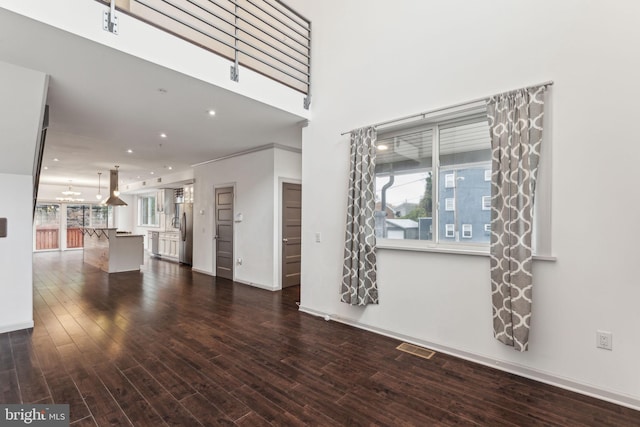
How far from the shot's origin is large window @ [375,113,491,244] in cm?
288

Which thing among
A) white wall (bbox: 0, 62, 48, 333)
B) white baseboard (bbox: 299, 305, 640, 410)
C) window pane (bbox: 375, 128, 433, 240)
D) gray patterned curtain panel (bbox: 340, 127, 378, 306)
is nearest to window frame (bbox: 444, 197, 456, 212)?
window pane (bbox: 375, 128, 433, 240)

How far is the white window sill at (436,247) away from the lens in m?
2.72

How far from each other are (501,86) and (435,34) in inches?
35.7

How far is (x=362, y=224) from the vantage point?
345cm

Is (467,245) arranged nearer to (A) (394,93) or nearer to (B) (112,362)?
(A) (394,93)

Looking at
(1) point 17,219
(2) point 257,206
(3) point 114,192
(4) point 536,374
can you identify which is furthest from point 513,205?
(3) point 114,192

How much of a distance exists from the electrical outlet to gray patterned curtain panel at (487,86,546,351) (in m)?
0.44

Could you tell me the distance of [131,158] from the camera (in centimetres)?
681

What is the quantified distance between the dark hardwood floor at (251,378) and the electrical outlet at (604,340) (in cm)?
40

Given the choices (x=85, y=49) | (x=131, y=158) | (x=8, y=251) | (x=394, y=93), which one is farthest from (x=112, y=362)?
(x=131, y=158)

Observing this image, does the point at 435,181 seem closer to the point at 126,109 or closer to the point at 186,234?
the point at 126,109

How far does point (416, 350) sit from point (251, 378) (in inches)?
64.7

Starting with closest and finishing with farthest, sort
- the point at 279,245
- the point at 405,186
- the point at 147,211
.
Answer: the point at 405,186, the point at 279,245, the point at 147,211

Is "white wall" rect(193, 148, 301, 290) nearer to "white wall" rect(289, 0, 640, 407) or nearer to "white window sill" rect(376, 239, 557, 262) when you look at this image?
"white wall" rect(289, 0, 640, 407)
